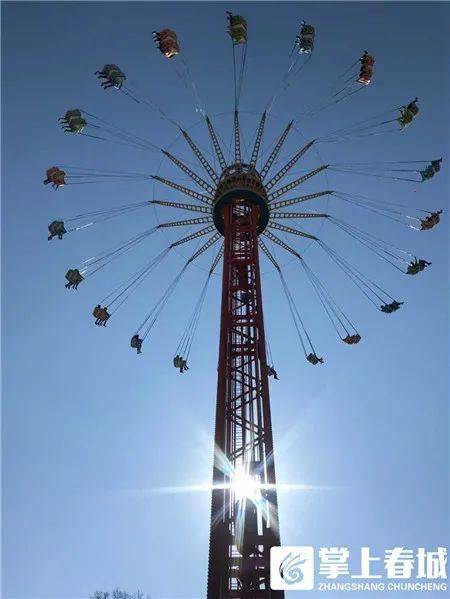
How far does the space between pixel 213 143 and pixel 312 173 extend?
622 cm

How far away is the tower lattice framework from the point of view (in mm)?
22922

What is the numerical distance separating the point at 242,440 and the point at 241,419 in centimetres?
96

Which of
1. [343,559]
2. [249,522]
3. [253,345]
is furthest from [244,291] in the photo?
[343,559]

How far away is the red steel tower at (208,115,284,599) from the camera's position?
23.0m

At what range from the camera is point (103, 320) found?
120 ft

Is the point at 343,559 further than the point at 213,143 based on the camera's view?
No

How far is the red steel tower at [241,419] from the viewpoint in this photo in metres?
23.0

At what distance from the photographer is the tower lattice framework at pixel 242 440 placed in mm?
22922

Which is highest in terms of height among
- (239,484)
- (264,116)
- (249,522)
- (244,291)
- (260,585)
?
(264,116)

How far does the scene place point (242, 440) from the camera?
26.7 meters

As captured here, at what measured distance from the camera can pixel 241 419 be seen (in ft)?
88.7

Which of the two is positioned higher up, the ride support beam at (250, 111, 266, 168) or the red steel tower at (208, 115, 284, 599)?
the ride support beam at (250, 111, 266, 168)

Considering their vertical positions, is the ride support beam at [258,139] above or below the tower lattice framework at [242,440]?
above

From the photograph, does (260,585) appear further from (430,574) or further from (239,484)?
(430,574)
